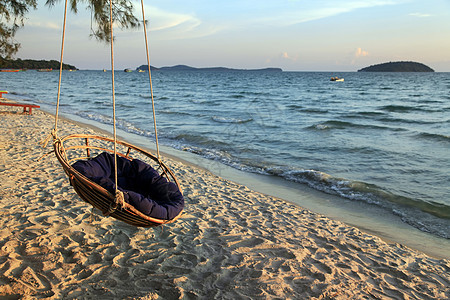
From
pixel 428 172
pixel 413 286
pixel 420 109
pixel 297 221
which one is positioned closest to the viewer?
pixel 413 286

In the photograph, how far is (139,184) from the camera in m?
3.85

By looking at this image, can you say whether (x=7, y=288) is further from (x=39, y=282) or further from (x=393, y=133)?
(x=393, y=133)

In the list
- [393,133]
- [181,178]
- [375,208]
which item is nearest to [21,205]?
[181,178]

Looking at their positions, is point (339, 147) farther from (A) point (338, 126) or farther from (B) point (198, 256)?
(B) point (198, 256)

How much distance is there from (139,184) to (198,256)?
1.07 meters

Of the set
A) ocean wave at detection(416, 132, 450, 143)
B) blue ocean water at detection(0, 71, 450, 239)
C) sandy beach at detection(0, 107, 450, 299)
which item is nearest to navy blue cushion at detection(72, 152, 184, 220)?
sandy beach at detection(0, 107, 450, 299)

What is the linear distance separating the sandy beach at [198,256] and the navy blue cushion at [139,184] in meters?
0.42

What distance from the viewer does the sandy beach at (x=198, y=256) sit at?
9.05 ft

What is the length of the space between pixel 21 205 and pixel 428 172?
25.1ft

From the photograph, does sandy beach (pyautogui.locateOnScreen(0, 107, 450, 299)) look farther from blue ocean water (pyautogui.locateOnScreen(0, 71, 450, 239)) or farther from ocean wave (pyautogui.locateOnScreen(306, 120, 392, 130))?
ocean wave (pyautogui.locateOnScreen(306, 120, 392, 130))

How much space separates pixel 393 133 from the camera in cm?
1267

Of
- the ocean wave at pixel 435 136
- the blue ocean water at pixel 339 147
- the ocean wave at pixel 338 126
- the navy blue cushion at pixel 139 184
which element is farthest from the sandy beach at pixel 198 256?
the ocean wave at pixel 338 126

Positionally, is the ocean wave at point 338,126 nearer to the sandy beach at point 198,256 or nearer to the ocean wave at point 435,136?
the ocean wave at point 435,136

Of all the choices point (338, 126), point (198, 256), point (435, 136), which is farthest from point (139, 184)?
point (338, 126)
